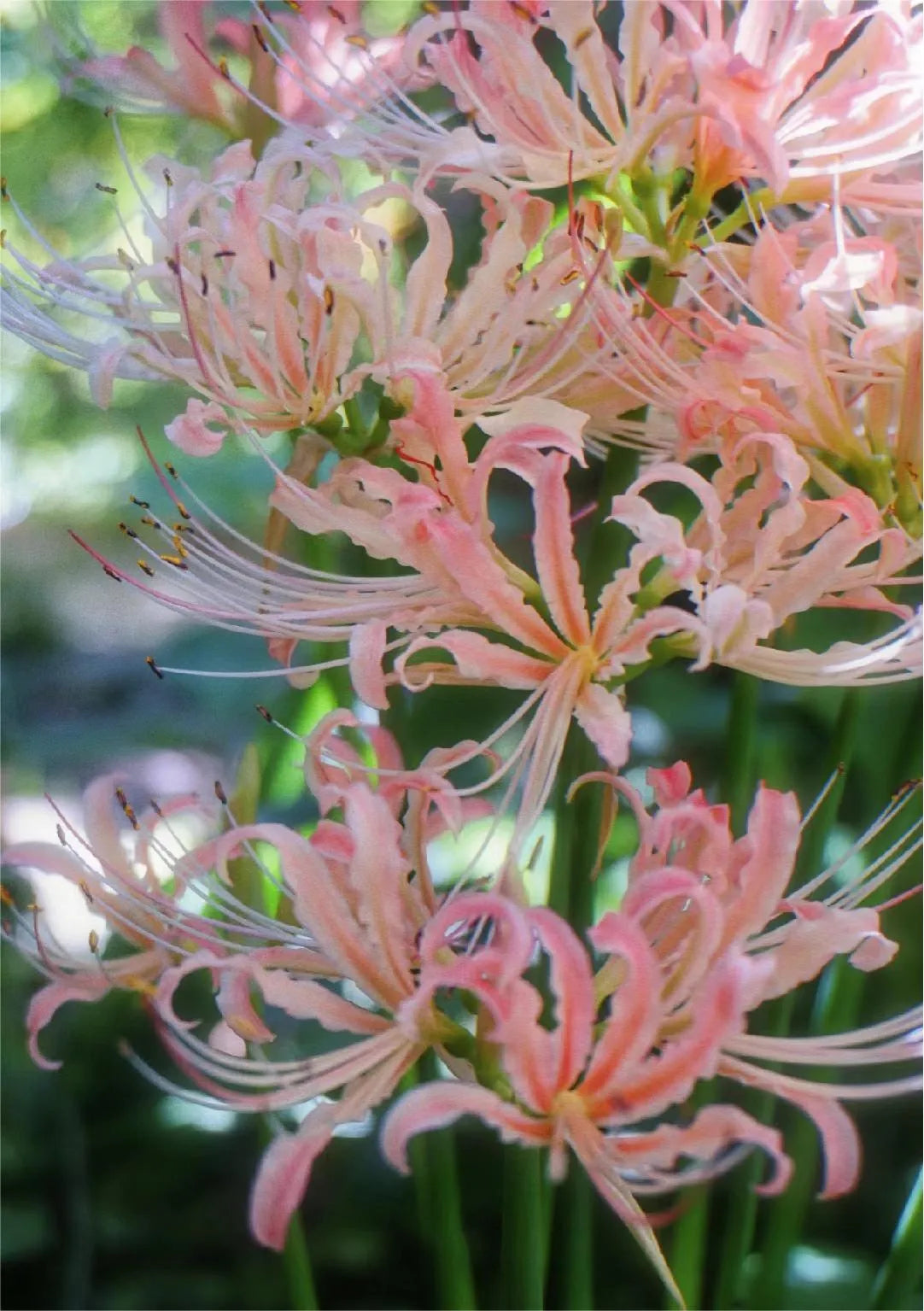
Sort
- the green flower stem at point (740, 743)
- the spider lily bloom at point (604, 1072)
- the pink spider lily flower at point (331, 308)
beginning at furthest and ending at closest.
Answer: the green flower stem at point (740, 743), the pink spider lily flower at point (331, 308), the spider lily bloom at point (604, 1072)

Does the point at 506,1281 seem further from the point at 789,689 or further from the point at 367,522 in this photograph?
the point at 789,689

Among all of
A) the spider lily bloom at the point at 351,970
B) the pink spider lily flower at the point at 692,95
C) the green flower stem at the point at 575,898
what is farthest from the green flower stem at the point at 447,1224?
the pink spider lily flower at the point at 692,95

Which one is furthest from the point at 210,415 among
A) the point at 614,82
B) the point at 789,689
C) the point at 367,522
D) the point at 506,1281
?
the point at 789,689

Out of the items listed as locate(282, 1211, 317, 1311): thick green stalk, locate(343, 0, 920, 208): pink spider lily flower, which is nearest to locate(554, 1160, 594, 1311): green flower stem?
locate(282, 1211, 317, 1311): thick green stalk

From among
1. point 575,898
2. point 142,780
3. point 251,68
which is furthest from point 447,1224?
point 251,68

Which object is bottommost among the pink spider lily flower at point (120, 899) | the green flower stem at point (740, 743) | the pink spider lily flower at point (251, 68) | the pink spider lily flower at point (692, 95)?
the pink spider lily flower at point (120, 899)

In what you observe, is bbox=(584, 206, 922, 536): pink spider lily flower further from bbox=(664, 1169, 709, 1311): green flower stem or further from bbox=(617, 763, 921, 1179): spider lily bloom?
bbox=(664, 1169, 709, 1311): green flower stem

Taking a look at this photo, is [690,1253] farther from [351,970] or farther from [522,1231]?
[351,970]

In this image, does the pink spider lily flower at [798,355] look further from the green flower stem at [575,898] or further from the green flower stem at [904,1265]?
the green flower stem at [904,1265]
